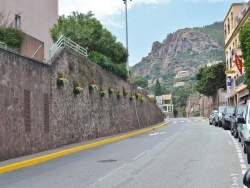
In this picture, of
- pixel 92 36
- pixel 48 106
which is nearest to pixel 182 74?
pixel 92 36

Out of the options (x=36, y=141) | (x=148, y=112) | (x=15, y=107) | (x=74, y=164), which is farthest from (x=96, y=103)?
(x=148, y=112)

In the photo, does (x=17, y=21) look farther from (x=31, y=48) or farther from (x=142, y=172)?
(x=142, y=172)

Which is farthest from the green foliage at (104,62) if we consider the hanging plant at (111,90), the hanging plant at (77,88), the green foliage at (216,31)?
the green foliage at (216,31)

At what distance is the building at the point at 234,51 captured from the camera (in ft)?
156

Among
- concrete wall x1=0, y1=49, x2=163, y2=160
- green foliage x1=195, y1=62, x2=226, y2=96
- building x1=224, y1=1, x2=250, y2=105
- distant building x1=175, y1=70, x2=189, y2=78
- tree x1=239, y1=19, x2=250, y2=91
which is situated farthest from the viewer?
distant building x1=175, y1=70, x2=189, y2=78

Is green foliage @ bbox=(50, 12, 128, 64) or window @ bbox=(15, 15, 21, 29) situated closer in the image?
window @ bbox=(15, 15, 21, 29)

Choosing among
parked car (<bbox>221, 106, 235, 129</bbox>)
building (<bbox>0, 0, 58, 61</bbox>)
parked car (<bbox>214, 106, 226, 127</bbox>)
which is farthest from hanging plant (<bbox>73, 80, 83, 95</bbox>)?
parked car (<bbox>214, 106, 226, 127</bbox>)

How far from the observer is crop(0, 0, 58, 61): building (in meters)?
26.4

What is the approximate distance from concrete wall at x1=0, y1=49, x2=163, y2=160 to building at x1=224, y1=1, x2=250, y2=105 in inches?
859

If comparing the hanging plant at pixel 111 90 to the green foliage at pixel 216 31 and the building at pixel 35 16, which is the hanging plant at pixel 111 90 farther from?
the green foliage at pixel 216 31

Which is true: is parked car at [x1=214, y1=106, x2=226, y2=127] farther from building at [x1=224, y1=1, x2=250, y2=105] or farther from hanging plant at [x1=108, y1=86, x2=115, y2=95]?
hanging plant at [x1=108, y1=86, x2=115, y2=95]

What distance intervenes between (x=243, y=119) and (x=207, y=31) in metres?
183

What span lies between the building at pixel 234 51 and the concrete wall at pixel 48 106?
21.8 meters

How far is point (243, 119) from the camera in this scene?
43.3 ft
